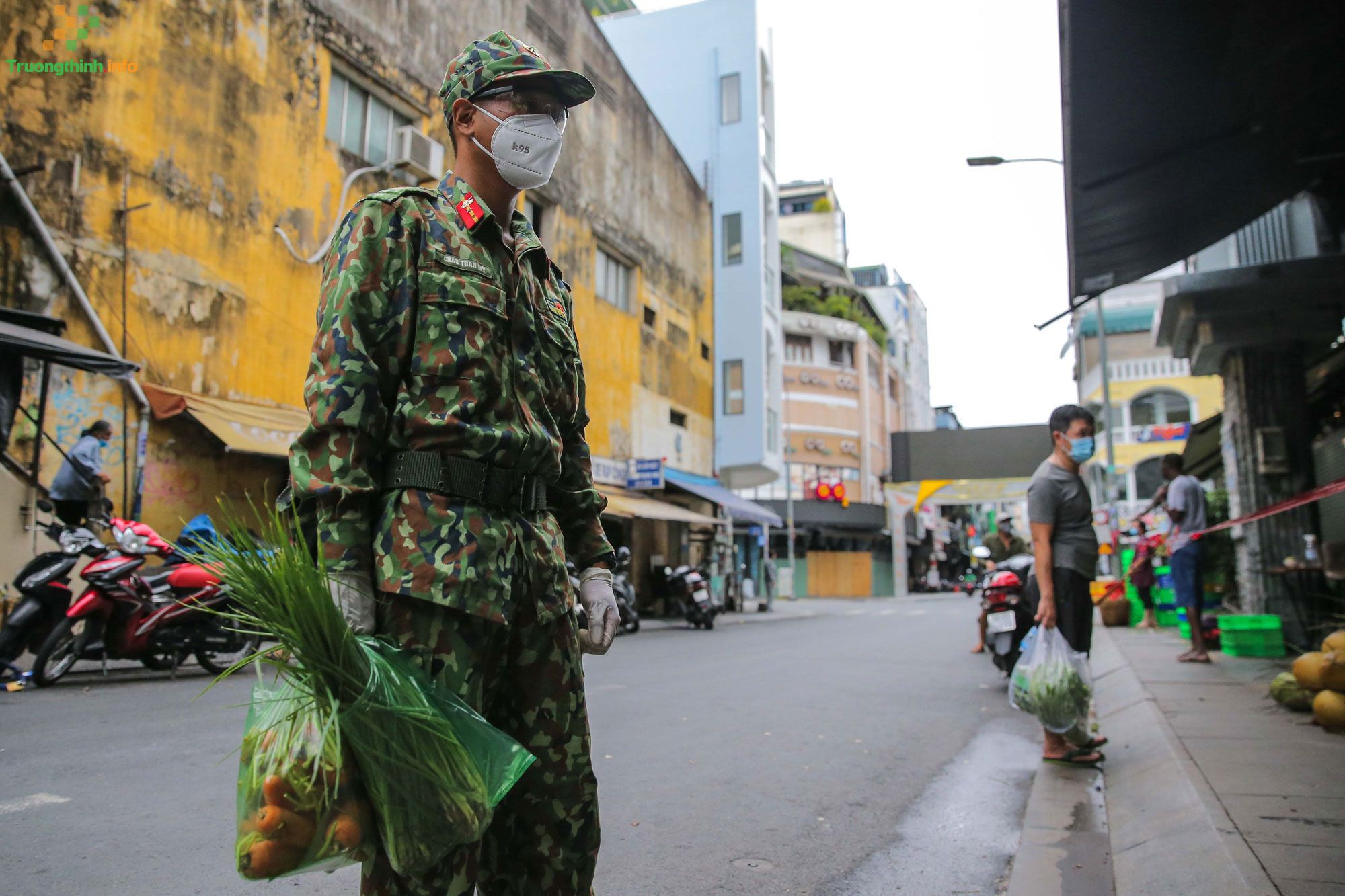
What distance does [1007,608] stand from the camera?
771 cm

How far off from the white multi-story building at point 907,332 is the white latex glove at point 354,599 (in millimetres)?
51043

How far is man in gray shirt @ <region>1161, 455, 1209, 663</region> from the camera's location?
7723mm

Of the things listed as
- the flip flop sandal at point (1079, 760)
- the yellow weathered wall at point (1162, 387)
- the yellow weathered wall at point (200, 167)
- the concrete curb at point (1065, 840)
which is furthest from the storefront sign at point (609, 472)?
the yellow weathered wall at point (1162, 387)

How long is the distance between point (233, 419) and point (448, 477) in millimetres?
9322

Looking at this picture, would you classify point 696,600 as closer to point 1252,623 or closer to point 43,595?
point 1252,623

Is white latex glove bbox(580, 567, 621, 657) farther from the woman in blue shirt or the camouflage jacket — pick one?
the woman in blue shirt

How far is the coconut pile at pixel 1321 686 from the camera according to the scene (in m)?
4.66

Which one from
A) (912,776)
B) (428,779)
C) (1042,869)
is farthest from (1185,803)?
(428,779)

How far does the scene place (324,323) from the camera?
170 centimetres

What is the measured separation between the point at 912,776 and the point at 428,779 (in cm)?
373

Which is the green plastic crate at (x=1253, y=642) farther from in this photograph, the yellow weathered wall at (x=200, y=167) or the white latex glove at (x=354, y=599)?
the yellow weathered wall at (x=200, y=167)

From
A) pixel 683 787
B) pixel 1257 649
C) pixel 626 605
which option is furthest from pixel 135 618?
pixel 1257 649

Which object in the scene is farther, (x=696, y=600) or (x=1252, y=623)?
(x=696, y=600)

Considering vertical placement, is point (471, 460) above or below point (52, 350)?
below
